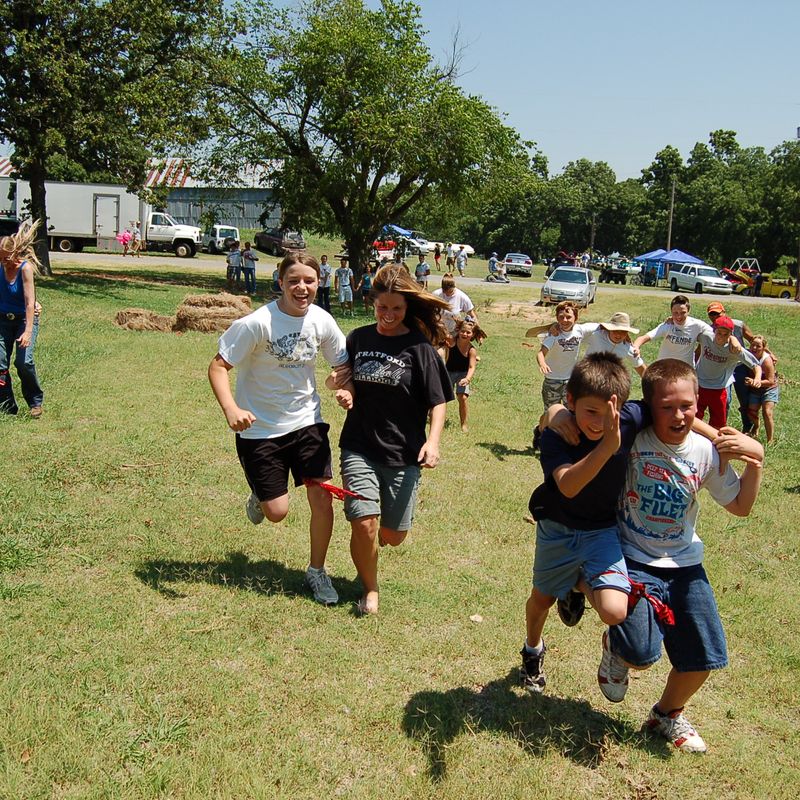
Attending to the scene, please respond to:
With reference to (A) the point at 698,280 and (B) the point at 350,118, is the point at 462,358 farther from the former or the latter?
(A) the point at 698,280

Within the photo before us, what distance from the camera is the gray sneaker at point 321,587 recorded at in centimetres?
469

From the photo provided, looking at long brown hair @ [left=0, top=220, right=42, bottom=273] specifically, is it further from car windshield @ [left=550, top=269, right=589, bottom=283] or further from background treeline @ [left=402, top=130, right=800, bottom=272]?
background treeline @ [left=402, top=130, right=800, bottom=272]

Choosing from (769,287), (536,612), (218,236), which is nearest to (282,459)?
(536,612)

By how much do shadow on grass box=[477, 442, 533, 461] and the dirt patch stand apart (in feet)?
60.9

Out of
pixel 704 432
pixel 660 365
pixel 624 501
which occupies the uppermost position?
pixel 660 365

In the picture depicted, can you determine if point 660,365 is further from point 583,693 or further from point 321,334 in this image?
point 321,334

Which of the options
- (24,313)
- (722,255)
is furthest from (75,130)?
(722,255)

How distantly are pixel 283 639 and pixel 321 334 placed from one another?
68.4 inches

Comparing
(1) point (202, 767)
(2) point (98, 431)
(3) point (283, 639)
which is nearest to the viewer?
(1) point (202, 767)

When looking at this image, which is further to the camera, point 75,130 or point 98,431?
point 75,130

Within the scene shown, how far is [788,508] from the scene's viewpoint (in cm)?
755

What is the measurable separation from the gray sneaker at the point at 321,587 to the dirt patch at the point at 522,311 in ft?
76.2

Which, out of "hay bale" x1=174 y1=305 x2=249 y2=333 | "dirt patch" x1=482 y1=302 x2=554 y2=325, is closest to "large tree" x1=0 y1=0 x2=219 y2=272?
"hay bale" x1=174 y1=305 x2=249 y2=333

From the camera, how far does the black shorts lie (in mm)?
4648
